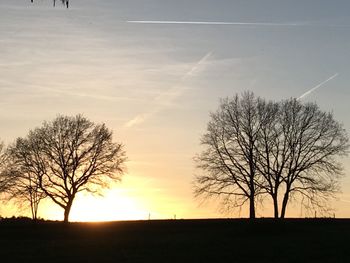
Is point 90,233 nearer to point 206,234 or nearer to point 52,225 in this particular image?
point 52,225

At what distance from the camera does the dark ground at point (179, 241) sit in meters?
32.3

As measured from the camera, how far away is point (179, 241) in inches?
1558

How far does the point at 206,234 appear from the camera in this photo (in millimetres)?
44000

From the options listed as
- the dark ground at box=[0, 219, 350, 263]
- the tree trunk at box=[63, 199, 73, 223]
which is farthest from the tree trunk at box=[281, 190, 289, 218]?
the tree trunk at box=[63, 199, 73, 223]

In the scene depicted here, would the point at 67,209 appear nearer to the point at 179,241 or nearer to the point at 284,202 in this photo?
the point at 284,202

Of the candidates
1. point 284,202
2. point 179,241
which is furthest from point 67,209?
point 179,241

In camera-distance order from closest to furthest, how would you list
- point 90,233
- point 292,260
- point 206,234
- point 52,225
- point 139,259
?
point 292,260 < point 139,259 < point 206,234 < point 90,233 < point 52,225

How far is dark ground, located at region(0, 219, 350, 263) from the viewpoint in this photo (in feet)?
106

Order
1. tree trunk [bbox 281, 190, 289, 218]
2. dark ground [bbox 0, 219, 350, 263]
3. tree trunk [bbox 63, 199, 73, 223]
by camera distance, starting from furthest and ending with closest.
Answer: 1. tree trunk [bbox 63, 199, 73, 223]
2. tree trunk [bbox 281, 190, 289, 218]
3. dark ground [bbox 0, 219, 350, 263]

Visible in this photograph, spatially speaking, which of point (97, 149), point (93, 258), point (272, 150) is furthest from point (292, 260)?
point (97, 149)

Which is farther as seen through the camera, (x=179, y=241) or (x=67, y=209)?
(x=67, y=209)

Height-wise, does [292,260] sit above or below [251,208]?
below

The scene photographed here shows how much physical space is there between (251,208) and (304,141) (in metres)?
8.77

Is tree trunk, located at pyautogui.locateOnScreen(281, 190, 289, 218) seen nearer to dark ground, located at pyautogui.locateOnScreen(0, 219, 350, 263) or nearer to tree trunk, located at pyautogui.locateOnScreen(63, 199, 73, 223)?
dark ground, located at pyautogui.locateOnScreen(0, 219, 350, 263)
